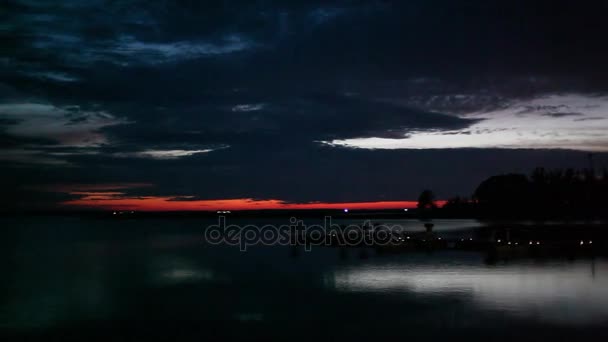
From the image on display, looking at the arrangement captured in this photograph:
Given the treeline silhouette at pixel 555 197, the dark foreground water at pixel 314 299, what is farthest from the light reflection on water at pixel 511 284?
the treeline silhouette at pixel 555 197

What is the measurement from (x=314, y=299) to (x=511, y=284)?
8999mm

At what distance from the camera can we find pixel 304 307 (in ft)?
72.2

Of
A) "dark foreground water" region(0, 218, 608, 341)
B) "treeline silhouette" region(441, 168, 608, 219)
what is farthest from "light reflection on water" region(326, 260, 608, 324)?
"treeline silhouette" region(441, 168, 608, 219)

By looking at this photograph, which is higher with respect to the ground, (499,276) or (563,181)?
(563,181)

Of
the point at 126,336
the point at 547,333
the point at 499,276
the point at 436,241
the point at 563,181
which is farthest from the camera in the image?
the point at 563,181

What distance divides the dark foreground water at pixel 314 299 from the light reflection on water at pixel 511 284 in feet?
0.18

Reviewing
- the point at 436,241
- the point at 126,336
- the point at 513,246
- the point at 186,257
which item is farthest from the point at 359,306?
the point at 186,257

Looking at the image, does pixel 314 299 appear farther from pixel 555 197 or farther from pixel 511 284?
pixel 555 197

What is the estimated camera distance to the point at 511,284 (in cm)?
2598

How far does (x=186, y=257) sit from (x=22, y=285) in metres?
16.9

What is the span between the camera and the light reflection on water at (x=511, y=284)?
20188 mm

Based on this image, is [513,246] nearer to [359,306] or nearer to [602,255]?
[602,255]

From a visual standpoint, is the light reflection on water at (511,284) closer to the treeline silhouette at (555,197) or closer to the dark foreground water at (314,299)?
the dark foreground water at (314,299)

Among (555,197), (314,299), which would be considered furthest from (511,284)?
(555,197)
